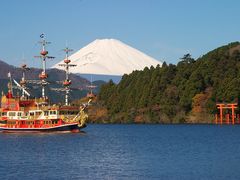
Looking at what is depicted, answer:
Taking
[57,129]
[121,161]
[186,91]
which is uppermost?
[186,91]

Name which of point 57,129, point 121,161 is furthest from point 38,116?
point 121,161

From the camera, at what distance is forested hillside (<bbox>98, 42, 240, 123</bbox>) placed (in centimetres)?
16712

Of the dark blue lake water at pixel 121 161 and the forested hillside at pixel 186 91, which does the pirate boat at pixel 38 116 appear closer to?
the dark blue lake water at pixel 121 161

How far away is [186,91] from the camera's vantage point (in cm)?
17325

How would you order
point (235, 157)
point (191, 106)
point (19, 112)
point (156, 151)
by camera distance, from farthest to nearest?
1. point (191, 106)
2. point (19, 112)
3. point (156, 151)
4. point (235, 157)

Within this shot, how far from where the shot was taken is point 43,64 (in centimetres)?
14175

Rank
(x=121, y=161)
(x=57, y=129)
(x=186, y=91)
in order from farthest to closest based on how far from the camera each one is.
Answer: (x=186, y=91) → (x=57, y=129) → (x=121, y=161)

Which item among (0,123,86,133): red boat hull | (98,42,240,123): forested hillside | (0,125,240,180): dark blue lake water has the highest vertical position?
(98,42,240,123): forested hillside

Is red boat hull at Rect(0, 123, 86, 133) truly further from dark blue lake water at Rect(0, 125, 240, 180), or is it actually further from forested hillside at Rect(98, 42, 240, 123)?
forested hillside at Rect(98, 42, 240, 123)

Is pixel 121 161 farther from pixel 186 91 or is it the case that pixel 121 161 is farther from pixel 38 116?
pixel 186 91

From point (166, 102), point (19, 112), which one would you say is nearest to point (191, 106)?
point (166, 102)

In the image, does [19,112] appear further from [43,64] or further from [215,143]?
[215,143]

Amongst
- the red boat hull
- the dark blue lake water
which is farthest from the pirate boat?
the dark blue lake water

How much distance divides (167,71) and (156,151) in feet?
353
